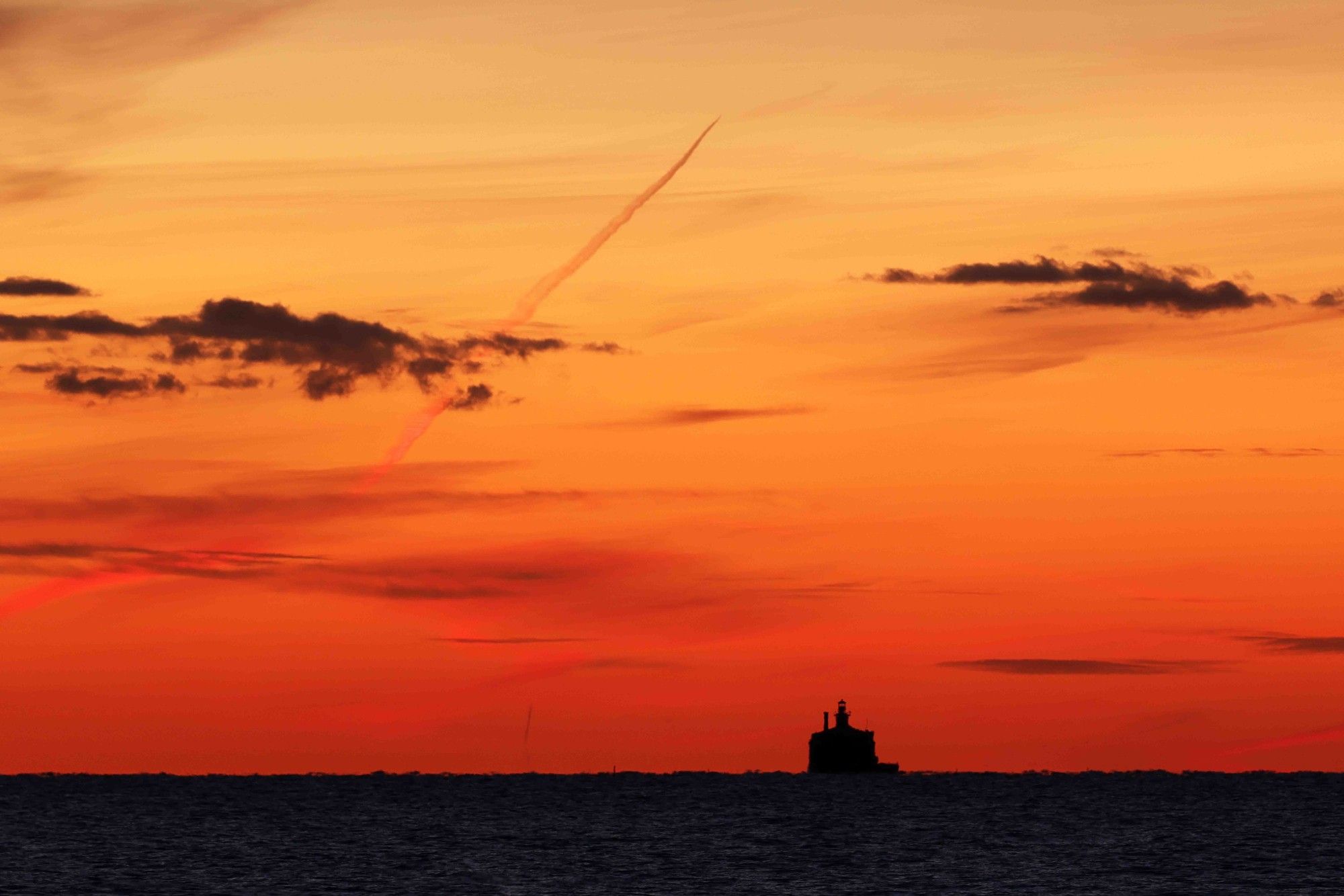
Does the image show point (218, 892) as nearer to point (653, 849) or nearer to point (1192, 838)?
point (653, 849)

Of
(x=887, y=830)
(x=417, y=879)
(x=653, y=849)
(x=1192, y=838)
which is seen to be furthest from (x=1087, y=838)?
(x=417, y=879)

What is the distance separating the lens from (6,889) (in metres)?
121

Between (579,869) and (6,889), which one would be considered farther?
(579,869)

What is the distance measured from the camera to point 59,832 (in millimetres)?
Answer: 182375

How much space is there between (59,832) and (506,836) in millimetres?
41027

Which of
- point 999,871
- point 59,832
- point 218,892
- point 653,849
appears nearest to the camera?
point 218,892

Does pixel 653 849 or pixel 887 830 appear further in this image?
pixel 887 830

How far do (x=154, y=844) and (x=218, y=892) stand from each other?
4739 centimetres

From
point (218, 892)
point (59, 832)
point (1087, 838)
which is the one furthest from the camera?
point (59, 832)

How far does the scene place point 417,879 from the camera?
4966 inches

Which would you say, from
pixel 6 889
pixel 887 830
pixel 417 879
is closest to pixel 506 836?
pixel 887 830

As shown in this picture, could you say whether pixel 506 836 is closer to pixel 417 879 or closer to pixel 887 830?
pixel 887 830

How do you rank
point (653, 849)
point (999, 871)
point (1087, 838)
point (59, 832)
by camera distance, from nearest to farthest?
point (999, 871) < point (653, 849) < point (1087, 838) < point (59, 832)

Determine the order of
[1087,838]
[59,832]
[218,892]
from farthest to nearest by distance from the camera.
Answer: [59,832] → [1087,838] → [218,892]
